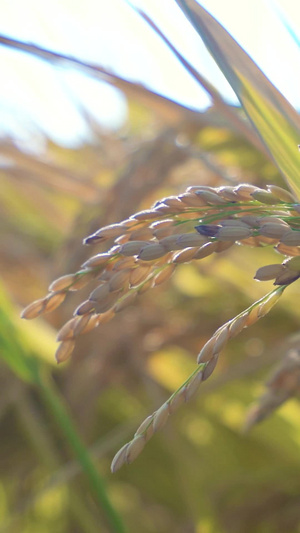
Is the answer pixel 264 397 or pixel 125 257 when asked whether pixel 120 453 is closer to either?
pixel 125 257

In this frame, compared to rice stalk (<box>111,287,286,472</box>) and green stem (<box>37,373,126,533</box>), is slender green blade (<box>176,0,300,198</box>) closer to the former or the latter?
rice stalk (<box>111,287,286,472</box>)

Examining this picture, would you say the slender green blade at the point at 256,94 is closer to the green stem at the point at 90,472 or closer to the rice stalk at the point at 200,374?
the rice stalk at the point at 200,374

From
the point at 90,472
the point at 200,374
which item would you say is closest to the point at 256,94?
the point at 200,374

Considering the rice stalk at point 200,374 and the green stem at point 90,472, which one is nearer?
the rice stalk at point 200,374

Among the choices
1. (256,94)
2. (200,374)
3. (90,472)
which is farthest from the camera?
(90,472)

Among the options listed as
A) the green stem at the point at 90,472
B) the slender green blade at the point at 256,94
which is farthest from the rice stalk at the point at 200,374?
the green stem at the point at 90,472

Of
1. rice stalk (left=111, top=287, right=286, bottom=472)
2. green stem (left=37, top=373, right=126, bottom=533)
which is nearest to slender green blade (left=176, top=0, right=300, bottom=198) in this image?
rice stalk (left=111, top=287, right=286, bottom=472)

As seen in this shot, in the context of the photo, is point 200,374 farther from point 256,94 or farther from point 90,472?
point 90,472

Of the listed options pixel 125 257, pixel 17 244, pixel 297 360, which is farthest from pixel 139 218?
pixel 17 244
